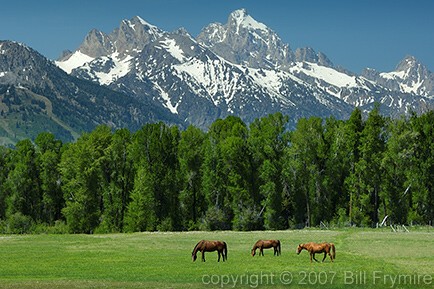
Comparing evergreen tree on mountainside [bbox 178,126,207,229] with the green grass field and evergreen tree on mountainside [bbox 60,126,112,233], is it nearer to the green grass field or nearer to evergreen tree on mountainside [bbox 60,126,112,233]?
evergreen tree on mountainside [bbox 60,126,112,233]

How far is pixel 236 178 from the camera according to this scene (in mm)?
113562

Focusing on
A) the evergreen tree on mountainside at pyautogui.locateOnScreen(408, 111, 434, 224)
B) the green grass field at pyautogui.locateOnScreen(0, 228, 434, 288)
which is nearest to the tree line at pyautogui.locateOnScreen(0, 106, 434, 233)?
the evergreen tree on mountainside at pyautogui.locateOnScreen(408, 111, 434, 224)

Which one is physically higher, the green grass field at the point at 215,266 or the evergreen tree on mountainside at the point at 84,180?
the evergreen tree on mountainside at the point at 84,180

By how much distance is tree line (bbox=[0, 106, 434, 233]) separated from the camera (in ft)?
358

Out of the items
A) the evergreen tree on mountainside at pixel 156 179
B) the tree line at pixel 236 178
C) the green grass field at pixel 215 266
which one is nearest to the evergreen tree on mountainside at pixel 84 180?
the tree line at pixel 236 178

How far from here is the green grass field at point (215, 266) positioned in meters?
41.8

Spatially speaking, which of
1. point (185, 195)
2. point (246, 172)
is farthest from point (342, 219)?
point (185, 195)

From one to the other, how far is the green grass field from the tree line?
32.7m

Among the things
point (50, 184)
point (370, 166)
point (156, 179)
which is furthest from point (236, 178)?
point (50, 184)

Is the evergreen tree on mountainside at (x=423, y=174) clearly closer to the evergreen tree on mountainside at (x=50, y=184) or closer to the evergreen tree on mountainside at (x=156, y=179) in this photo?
the evergreen tree on mountainside at (x=156, y=179)

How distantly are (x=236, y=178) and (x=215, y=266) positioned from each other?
207ft

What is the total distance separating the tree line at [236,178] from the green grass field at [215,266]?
32719 millimetres

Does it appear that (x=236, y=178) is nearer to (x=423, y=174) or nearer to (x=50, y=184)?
(x=423, y=174)

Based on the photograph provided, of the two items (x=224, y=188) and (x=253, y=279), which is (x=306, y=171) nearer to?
(x=224, y=188)
